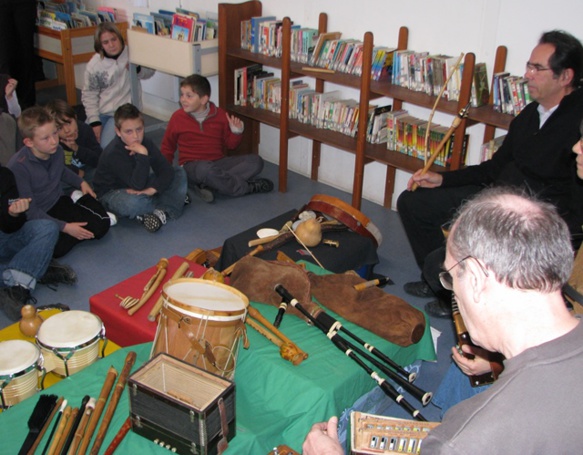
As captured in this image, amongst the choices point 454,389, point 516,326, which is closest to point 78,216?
point 454,389

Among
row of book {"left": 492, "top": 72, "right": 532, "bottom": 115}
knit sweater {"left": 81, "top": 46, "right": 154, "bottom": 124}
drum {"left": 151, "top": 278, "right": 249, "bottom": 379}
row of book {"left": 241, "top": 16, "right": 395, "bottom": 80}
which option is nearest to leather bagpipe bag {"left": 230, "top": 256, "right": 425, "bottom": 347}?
drum {"left": 151, "top": 278, "right": 249, "bottom": 379}

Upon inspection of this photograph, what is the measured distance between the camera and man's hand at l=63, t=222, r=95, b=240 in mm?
3781

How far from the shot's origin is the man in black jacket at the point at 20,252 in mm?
3283

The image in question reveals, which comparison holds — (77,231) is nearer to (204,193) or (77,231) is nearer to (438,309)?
(204,193)

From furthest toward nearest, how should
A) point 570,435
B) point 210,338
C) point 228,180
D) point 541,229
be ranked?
1. point 228,180
2. point 210,338
3. point 541,229
4. point 570,435

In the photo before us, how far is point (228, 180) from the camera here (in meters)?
4.68

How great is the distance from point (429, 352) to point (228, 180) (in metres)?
2.43

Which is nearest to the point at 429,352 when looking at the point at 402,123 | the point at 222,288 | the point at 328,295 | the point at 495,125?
the point at 328,295

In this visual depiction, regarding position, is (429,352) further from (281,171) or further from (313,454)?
(281,171)

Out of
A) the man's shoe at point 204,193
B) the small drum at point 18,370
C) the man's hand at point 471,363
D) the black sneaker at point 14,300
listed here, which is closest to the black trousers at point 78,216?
the black sneaker at point 14,300

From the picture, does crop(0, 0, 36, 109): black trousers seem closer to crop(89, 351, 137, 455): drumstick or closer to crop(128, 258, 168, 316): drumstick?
crop(128, 258, 168, 316): drumstick

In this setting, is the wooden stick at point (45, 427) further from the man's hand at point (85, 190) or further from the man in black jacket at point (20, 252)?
the man's hand at point (85, 190)

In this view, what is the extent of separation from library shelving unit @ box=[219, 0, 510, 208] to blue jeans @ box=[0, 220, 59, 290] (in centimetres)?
200

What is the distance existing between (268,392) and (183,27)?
12.3 ft
